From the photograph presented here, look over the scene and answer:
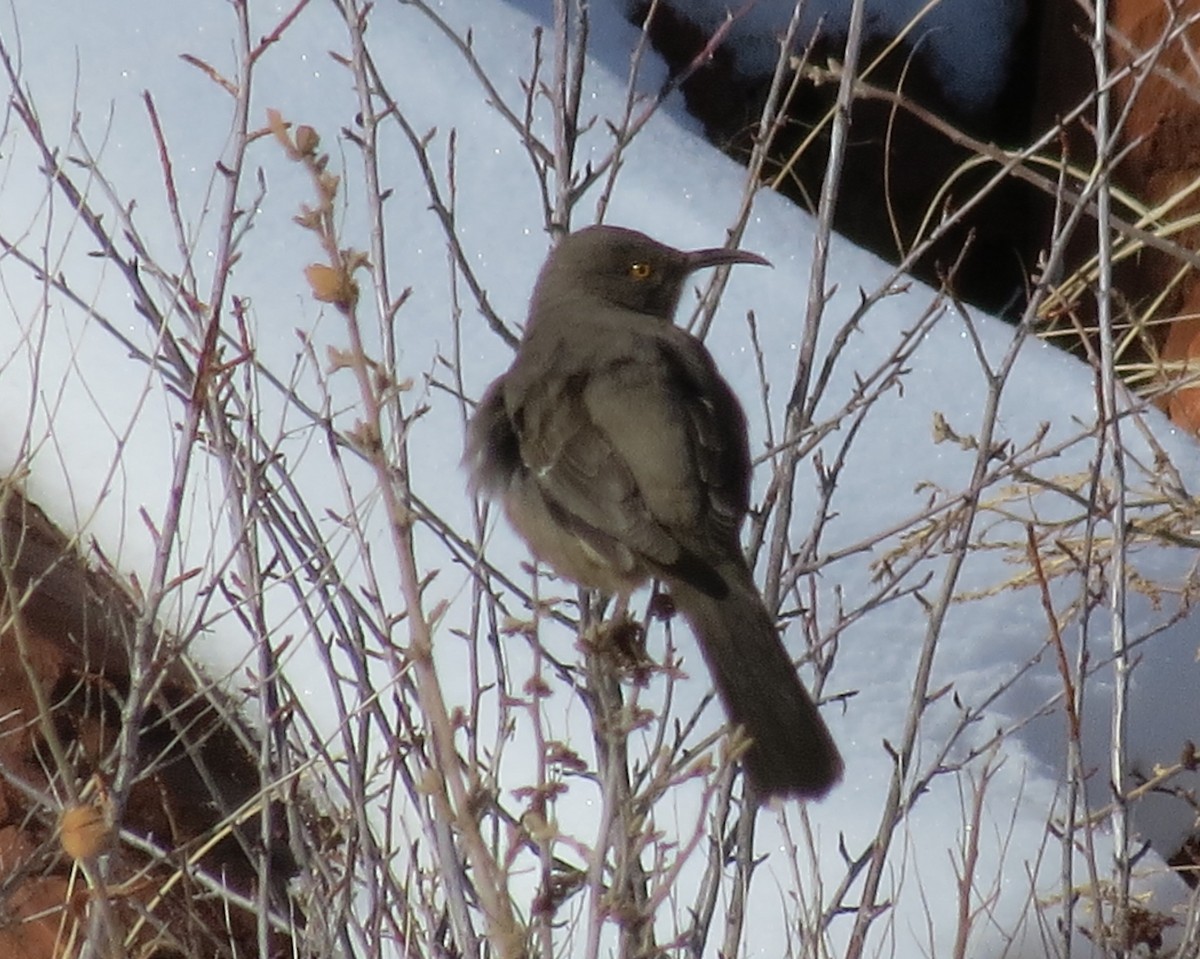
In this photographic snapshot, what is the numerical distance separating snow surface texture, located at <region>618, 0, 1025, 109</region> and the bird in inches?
116

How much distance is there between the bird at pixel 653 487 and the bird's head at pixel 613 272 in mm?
281

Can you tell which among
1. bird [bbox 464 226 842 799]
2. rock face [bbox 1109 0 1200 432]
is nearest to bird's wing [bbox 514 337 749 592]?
bird [bbox 464 226 842 799]

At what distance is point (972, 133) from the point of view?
24.2 feet

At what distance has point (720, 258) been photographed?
3.91 m

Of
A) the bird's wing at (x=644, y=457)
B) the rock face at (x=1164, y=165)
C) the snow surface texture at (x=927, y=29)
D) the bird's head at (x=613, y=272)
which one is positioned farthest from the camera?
the rock face at (x=1164, y=165)

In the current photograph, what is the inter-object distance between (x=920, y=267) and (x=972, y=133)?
65 centimetres

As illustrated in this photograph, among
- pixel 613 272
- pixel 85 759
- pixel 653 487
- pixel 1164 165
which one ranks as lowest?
pixel 85 759

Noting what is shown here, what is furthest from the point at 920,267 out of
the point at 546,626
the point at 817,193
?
the point at 546,626

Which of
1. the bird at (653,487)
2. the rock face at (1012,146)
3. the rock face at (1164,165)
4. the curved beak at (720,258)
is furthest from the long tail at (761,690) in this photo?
the rock face at (1164,165)

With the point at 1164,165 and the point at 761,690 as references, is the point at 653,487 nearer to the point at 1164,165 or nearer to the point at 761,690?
the point at 761,690

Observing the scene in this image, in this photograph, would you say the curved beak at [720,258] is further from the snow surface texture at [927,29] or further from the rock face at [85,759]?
the snow surface texture at [927,29]

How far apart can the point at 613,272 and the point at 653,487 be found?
1045 millimetres

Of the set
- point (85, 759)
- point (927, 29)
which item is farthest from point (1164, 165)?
point (85, 759)

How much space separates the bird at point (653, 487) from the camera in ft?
10.6
